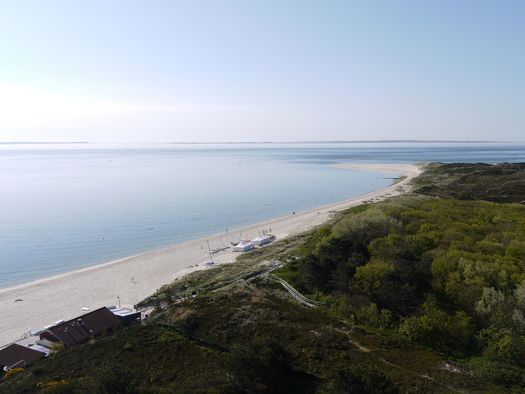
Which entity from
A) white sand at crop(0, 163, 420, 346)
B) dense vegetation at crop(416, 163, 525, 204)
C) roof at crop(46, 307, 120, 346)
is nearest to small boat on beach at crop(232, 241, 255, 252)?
white sand at crop(0, 163, 420, 346)

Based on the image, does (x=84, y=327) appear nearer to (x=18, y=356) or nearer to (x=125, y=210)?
(x=18, y=356)

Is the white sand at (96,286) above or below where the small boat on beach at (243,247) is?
below

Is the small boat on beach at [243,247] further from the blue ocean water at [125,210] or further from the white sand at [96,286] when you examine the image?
the blue ocean water at [125,210]

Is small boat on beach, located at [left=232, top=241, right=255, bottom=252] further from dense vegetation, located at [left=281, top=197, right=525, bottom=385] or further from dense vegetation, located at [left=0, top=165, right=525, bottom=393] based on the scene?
dense vegetation, located at [left=0, top=165, right=525, bottom=393]

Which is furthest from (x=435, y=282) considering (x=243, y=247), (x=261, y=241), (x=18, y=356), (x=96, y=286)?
(x=96, y=286)

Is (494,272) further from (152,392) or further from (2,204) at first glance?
(2,204)

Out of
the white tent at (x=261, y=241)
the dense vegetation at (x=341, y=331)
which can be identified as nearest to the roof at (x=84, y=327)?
the dense vegetation at (x=341, y=331)
